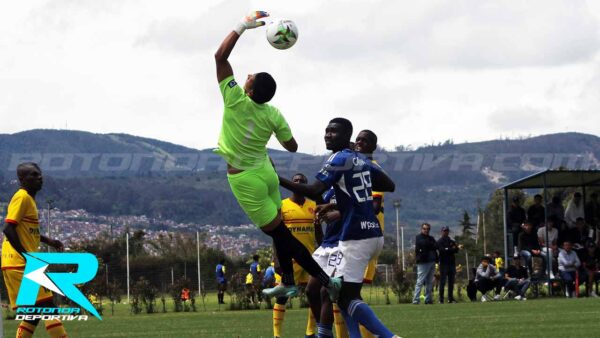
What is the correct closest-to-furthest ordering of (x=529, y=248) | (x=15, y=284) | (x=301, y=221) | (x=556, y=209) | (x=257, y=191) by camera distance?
(x=257, y=191) < (x=15, y=284) < (x=301, y=221) < (x=529, y=248) < (x=556, y=209)

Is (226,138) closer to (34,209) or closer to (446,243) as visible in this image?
(34,209)

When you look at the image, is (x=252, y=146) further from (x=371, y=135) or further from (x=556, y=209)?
(x=556, y=209)

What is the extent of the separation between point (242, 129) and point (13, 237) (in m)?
3.07

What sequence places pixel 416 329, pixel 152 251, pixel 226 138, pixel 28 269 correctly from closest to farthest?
pixel 226 138 < pixel 28 269 < pixel 416 329 < pixel 152 251

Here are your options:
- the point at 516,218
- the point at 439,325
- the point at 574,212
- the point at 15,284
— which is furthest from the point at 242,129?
the point at 574,212

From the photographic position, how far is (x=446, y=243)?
111ft

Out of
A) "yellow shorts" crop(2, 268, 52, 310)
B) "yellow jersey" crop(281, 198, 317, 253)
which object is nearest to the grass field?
"yellow jersey" crop(281, 198, 317, 253)

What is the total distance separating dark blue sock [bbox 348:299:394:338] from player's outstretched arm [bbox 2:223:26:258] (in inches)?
164

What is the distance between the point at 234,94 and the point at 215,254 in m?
67.8

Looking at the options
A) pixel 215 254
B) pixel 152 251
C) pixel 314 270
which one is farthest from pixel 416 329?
pixel 152 251

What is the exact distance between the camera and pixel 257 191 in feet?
39.6

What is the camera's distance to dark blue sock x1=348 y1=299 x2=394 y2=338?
429 inches

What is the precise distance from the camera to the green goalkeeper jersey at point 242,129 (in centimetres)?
1201

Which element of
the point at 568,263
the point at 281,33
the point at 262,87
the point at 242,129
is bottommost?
the point at 568,263
